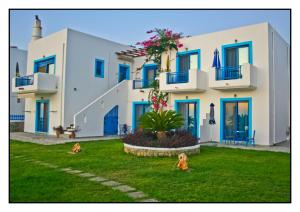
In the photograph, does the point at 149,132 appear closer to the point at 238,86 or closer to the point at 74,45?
the point at 238,86

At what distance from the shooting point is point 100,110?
64.3ft

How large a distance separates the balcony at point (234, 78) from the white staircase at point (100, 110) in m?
7.99

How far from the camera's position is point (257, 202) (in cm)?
A: 545

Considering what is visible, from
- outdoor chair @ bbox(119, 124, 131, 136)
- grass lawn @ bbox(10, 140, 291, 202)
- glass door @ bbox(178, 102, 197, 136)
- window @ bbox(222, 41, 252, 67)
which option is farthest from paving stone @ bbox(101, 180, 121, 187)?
outdoor chair @ bbox(119, 124, 131, 136)

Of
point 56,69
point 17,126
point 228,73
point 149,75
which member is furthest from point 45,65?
point 228,73

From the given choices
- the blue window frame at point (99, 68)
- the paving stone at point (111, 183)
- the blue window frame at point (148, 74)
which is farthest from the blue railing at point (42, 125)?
the paving stone at point (111, 183)

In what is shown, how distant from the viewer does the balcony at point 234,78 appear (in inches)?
575

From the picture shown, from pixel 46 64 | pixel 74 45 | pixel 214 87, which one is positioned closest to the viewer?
pixel 214 87

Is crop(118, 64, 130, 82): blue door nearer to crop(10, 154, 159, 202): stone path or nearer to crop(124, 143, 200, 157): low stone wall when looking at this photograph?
crop(124, 143, 200, 157): low stone wall

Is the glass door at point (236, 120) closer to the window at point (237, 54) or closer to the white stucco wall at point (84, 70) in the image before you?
the window at point (237, 54)

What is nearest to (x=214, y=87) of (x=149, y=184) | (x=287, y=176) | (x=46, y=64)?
(x=287, y=176)

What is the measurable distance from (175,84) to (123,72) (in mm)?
7492

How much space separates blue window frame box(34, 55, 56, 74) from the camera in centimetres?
2036

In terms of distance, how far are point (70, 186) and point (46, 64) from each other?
16711mm
